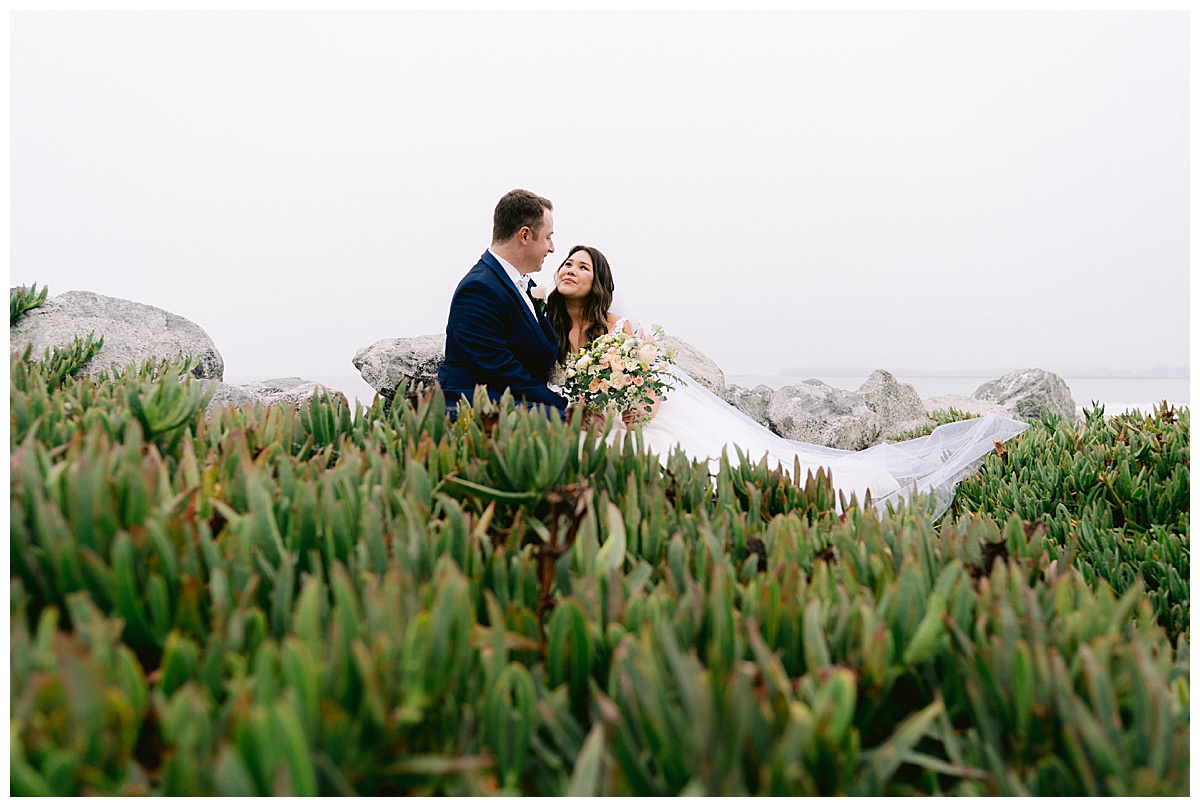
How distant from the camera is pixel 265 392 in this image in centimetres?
862

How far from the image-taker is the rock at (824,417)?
1130cm

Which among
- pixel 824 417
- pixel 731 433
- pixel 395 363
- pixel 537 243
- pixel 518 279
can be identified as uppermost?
pixel 537 243

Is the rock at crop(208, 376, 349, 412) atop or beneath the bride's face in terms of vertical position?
beneath

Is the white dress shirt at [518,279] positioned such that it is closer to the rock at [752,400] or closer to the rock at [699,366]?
the rock at [699,366]

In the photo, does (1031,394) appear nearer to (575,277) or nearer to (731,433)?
(731,433)

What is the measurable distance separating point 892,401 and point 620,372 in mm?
9221

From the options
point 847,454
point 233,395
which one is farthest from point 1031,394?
point 233,395

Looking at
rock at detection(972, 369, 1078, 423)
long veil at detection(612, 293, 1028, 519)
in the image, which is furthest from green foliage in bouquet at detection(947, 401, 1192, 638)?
rock at detection(972, 369, 1078, 423)

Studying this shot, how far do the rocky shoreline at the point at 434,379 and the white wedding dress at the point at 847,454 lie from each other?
8.40 feet

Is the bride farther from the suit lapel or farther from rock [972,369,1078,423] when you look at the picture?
rock [972,369,1078,423]

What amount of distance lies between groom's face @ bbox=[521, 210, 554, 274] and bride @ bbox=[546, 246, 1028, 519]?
2.88 feet

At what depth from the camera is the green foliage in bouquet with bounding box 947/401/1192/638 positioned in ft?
11.5

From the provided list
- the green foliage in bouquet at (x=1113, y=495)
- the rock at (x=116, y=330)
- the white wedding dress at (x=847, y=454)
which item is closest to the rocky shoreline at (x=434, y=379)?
the rock at (x=116, y=330)

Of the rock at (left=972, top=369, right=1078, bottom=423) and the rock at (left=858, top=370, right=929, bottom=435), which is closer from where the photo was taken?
the rock at (left=858, top=370, right=929, bottom=435)
